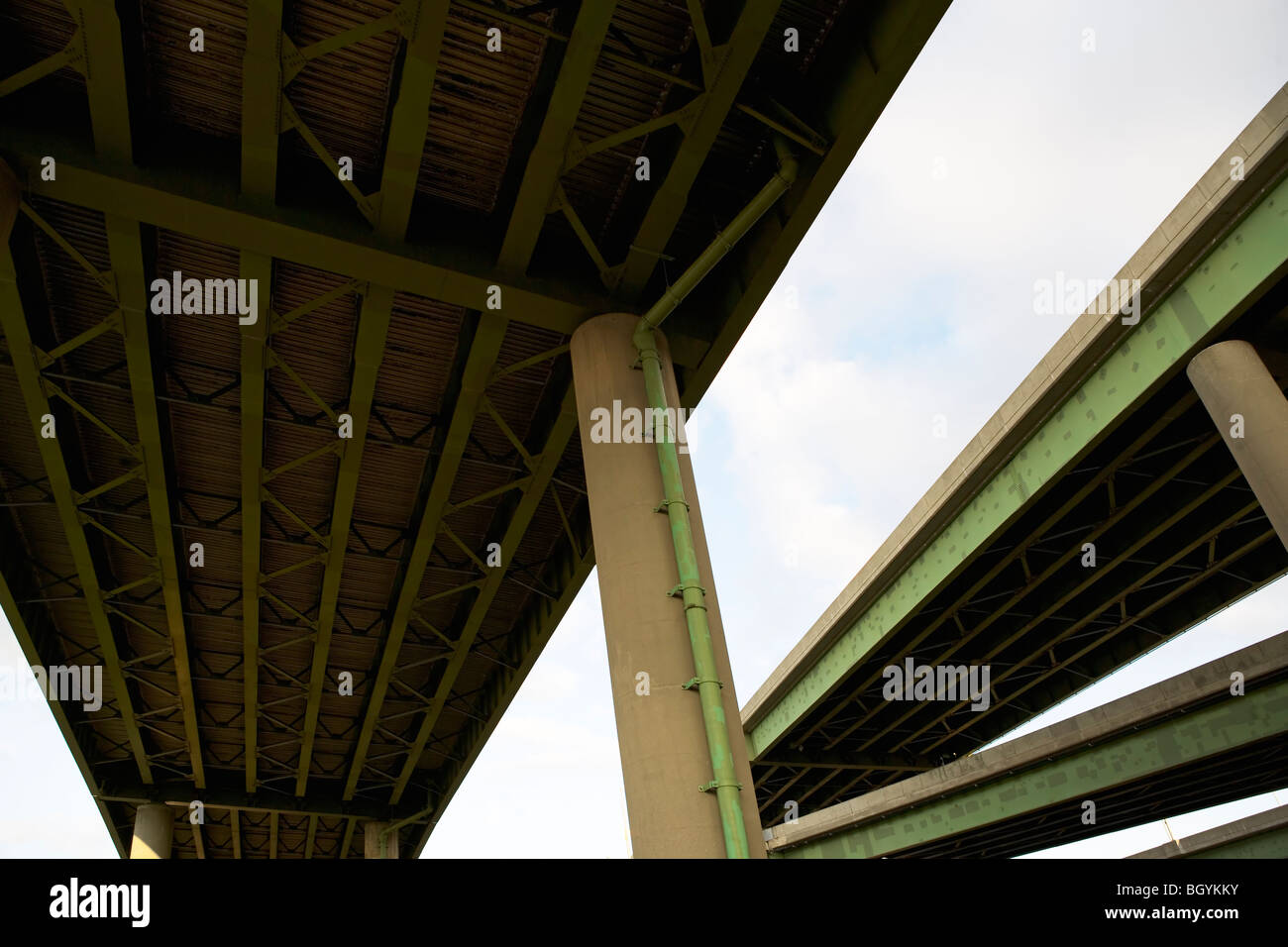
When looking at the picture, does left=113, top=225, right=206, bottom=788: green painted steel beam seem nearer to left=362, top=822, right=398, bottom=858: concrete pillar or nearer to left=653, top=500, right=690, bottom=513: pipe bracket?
left=653, top=500, right=690, bottom=513: pipe bracket

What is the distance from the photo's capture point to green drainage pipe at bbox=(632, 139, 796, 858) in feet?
28.6

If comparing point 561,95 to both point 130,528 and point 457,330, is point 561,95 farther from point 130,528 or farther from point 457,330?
point 130,528

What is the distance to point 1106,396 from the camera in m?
15.7

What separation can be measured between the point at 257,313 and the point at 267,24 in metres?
4.45

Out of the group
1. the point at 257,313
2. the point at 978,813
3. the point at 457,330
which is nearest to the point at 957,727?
the point at 978,813

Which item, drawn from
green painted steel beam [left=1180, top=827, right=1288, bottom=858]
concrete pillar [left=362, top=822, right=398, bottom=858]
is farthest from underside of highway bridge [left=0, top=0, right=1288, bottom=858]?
green painted steel beam [left=1180, top=827, right=1288, bottom=858]

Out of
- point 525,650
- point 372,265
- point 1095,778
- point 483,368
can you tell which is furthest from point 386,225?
point 1095,778

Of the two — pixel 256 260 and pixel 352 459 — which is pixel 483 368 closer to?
pixel 256 260

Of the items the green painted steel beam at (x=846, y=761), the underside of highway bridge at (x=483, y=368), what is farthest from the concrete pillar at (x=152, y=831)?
the green painted steel beam at (x=846, y=761)

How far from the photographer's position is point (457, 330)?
45.8 feet

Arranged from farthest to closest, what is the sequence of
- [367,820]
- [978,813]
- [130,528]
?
[367,820]
[978,813]
[130,528]

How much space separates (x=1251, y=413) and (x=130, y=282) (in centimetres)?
1629

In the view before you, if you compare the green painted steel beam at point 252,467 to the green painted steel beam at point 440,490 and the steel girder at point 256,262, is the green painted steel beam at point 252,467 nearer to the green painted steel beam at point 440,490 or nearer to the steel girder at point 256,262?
the steel girder at point 256,262

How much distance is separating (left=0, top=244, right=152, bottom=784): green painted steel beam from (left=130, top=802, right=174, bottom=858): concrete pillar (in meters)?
5.04
